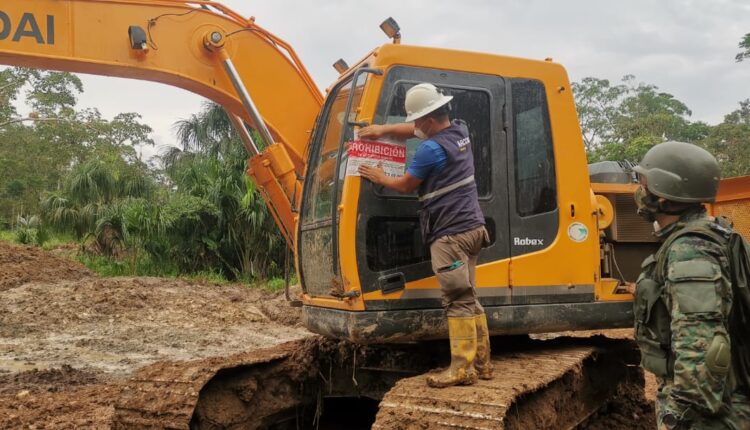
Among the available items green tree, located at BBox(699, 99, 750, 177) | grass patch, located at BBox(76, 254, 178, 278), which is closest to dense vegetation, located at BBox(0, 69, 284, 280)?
grass patch, located at BBox(76, 254, 178, 278)

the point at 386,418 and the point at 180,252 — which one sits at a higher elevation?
the point at 180,252

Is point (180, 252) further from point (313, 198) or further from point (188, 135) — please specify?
point (313, 198)

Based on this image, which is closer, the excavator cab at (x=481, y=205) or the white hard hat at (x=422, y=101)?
the white hard hat at (x=422, y=101)

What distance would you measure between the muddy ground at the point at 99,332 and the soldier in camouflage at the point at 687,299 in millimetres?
2662

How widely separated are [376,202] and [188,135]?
20915mm

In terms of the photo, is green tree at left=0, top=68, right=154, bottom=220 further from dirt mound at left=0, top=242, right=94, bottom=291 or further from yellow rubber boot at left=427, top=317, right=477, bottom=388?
yellow rubber boot at left=427, top=317, right=477, bottom=388

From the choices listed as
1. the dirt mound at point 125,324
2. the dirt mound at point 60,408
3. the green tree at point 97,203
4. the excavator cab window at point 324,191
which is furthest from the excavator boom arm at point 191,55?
the green tree at point 97,203

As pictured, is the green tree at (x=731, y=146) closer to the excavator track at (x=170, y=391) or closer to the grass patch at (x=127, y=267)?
the grass patch at (x=127, y=267)

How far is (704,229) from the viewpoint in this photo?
255 centimetres

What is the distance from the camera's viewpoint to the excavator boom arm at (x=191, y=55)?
15.9 ft

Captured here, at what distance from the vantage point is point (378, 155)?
385 cm

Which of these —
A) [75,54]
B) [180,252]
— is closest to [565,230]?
[75,54]

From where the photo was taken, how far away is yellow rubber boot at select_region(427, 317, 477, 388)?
355 cm

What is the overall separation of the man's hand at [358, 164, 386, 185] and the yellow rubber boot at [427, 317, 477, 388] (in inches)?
33.8
